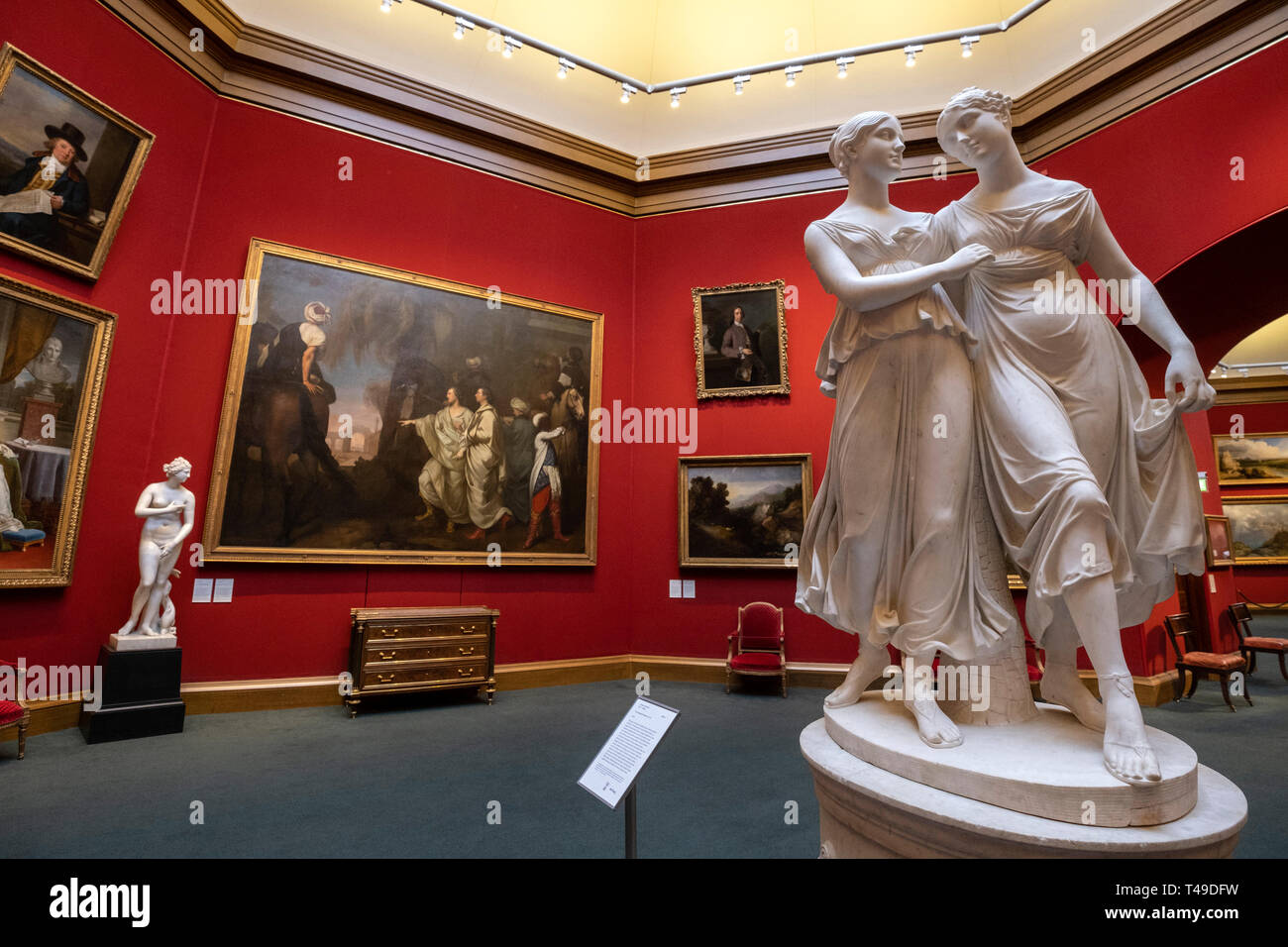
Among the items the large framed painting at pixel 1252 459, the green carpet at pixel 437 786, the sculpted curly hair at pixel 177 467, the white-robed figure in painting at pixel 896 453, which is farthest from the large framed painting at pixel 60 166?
the large framed painting at pixel 1252 459

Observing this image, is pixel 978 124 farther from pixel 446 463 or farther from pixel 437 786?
pixel 446 463

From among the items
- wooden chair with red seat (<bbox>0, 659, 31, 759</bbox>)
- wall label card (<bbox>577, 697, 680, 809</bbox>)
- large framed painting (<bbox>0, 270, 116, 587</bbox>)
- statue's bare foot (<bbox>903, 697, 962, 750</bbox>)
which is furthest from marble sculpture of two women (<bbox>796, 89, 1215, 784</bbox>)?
large framed painting (<bbox>0, 270, 116, 587</bbox>)

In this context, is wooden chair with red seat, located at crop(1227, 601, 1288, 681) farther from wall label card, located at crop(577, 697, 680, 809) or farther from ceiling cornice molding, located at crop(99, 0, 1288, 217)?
wall label card, located at crop(577, 697, 680, 809)

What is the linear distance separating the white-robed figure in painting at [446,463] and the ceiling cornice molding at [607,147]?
10.9 ft

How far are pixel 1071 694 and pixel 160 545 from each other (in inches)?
261

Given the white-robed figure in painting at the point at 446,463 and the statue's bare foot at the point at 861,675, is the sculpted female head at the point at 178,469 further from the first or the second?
the statue's bare foot at the point at 861,675

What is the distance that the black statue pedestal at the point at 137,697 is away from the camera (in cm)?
503

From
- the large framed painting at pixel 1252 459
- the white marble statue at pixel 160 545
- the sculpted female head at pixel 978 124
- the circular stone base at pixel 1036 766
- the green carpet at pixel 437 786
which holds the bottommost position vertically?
the green carpet at pixel 437 786

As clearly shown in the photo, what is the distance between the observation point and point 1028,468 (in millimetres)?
2156

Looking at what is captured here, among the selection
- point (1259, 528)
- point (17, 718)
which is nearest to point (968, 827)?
point (17, 718)

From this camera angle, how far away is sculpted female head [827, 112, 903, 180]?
2.53 m
